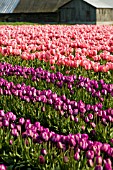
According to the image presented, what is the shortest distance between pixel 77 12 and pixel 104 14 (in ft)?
10.9

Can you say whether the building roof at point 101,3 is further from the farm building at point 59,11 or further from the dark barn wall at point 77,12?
the dark barn wall at point 77,12

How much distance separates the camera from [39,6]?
57219 millimetres

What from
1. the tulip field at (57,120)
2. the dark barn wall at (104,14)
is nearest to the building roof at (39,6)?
the dark barn wall at (104,14)

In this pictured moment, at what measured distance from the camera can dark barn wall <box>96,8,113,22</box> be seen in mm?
52156

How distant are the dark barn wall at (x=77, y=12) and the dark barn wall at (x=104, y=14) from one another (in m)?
0.87

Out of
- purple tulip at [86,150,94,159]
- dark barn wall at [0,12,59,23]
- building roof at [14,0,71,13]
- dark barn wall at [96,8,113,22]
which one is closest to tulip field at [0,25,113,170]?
purple tulip at [86,150,94,159]

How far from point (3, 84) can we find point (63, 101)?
5.01 ft

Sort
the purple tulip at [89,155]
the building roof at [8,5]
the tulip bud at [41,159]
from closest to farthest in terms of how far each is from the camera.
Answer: the purple tulip at [89,155] → the tulip bud at [41,159] → the building roof at [8,5]

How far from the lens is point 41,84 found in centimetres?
825

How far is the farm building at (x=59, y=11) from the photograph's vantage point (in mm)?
52312

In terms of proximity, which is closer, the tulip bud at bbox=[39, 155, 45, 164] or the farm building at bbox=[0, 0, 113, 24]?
the tulip bud at bbox=[39, 155, 45, 164]

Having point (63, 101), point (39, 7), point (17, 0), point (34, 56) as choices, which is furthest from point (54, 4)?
point (63, 101)

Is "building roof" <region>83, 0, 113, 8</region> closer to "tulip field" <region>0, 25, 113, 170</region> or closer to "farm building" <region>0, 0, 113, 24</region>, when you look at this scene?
"farm building" <region>0, 0, 113, 24</region>

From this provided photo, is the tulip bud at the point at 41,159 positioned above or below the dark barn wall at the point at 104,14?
above
